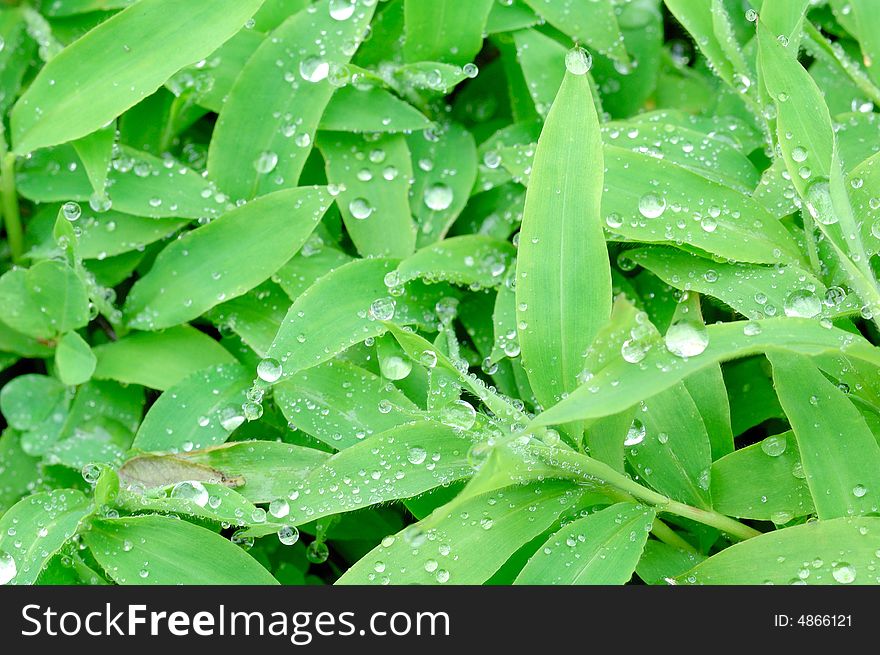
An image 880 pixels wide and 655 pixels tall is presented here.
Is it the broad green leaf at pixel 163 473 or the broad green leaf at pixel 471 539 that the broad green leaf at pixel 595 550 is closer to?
the broad green leaf at pixel 471 539

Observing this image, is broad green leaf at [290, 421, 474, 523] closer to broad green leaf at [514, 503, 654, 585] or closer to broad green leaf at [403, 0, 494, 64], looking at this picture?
broad green leaf at [514, 503, 654, 585]

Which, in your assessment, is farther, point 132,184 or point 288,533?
point 132,184

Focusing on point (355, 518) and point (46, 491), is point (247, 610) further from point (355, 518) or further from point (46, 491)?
point (46, 491)

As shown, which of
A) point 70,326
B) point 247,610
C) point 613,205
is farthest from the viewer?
point 70,326

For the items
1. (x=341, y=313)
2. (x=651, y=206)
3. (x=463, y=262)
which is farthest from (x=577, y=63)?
(x=341, y=313)

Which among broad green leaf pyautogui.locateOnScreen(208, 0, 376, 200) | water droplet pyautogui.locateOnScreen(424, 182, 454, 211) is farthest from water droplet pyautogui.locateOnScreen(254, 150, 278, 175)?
water droplet pyautogui.locateOnScreen(424, 182, 454, 211)

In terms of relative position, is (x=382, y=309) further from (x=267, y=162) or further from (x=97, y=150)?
(x=97, y=150)

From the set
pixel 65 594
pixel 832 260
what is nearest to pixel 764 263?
pixel 832 260
